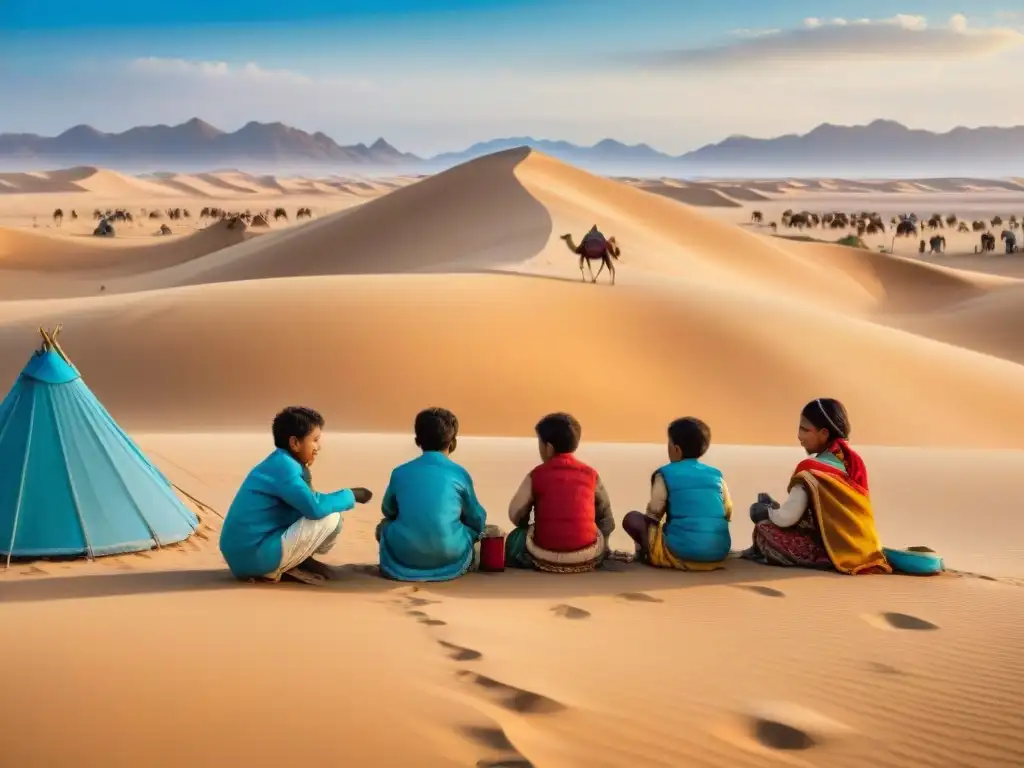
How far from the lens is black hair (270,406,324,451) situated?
6324 millimetres

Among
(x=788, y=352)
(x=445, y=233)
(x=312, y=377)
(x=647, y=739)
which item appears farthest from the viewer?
(x=445, y=233)

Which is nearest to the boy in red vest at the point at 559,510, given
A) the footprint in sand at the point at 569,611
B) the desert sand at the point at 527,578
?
the desert sand at the point at 527,578

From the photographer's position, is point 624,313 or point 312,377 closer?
point 312,377

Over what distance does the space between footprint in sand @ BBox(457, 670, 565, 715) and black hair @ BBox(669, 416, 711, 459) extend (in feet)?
8.09

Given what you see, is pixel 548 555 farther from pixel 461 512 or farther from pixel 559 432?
pixel 559 432

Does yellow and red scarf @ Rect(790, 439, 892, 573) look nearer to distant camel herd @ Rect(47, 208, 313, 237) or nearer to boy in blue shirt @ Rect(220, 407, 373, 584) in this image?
boy in blue shirt @ Rect(220, 407, 373, 584)

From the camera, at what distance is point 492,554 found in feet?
23.2

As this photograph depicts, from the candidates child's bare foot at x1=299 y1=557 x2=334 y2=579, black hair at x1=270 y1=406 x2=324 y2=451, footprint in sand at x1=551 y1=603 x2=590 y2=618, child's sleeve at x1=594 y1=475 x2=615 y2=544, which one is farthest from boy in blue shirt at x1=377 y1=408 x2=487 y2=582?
footprint in sand at x1=551 y1=603 x2=590 y2=618

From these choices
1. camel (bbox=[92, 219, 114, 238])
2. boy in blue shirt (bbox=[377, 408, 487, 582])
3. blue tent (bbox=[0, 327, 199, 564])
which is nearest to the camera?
boy in blue shirt (bbox=[377, 408, 487, 582])

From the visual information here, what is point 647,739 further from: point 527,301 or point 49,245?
point 49,245

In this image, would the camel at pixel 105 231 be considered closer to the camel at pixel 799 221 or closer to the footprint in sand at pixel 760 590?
the camel at pixel 799 221

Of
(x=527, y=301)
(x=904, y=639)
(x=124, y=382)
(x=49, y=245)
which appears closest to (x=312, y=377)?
(x=124, y=382)

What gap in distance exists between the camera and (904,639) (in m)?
5.66

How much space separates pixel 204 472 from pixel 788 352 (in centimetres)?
1285
